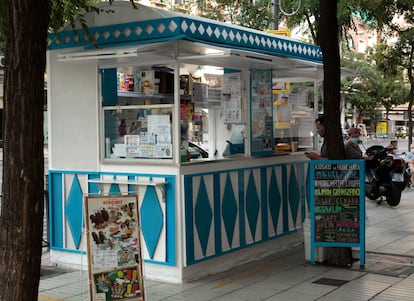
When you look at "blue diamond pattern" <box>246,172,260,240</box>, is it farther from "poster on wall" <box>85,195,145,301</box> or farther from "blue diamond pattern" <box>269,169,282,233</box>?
"poster on wall" <box>85,195,145,301</box>

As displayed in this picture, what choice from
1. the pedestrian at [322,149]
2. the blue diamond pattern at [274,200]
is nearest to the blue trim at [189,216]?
the blue diamond pattern at [274,200]

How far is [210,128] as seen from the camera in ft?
27.0

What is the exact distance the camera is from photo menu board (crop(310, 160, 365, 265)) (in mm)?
7430

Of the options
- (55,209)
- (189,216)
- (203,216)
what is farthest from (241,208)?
(55,209)

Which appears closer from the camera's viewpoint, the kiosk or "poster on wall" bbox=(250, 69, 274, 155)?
the kiosk

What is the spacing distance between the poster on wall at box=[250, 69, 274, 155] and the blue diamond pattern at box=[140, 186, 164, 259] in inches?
72.3

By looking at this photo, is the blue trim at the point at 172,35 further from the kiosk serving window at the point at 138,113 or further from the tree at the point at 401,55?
the tree at the point at 401,55

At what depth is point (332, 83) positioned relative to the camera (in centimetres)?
750

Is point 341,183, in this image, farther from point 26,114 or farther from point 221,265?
point 26,114

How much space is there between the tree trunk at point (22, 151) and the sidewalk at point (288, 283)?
266 cm

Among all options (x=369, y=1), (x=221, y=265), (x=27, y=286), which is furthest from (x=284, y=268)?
(x=369, y=1)

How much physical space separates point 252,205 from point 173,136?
1739mm

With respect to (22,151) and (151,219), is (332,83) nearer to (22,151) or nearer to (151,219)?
(151,219)

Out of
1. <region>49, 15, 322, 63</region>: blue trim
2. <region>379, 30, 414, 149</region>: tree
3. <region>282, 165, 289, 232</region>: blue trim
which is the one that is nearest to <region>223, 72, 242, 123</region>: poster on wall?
<region>49, 15, 322, 63</region>: blue trim
